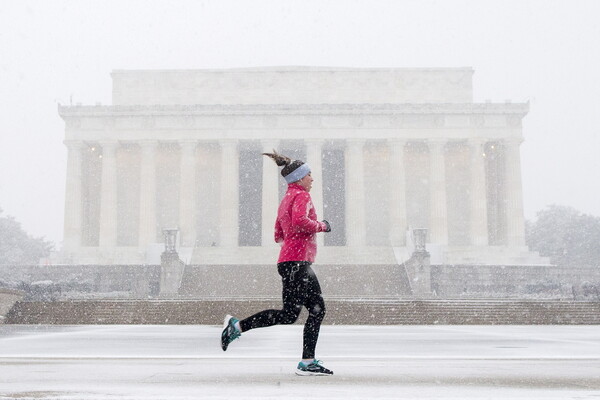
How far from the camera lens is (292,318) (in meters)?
6.77

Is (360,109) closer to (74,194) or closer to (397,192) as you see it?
(397,192)

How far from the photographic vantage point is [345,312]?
23984 mm

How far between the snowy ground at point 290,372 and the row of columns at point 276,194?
142ft

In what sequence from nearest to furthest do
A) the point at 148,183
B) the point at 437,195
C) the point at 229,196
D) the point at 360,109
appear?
the point at 229,196, the point at 437,195, the point at 360,109, the point at 148,183

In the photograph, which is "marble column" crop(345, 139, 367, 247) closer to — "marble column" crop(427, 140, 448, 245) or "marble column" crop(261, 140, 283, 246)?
"marble column" crop(427, 140, 448, 245)

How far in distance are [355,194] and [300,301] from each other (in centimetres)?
4837

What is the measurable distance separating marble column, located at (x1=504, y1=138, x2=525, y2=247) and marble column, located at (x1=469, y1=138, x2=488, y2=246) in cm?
164

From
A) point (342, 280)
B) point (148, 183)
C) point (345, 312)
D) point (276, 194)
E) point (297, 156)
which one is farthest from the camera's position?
point (297, 156)

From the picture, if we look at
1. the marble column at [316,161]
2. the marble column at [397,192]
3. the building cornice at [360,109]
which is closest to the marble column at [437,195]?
the marble column at [397,192]

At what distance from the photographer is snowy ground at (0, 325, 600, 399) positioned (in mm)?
5223

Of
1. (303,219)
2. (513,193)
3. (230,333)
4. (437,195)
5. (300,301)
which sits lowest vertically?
(230,333)

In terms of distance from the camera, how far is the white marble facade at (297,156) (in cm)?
5453

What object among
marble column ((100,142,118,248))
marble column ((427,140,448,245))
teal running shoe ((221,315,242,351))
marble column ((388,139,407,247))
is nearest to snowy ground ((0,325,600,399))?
teal running shoe ((221,315,242,351))

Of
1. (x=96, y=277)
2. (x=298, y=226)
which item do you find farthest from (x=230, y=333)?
(x=96, y=277)
